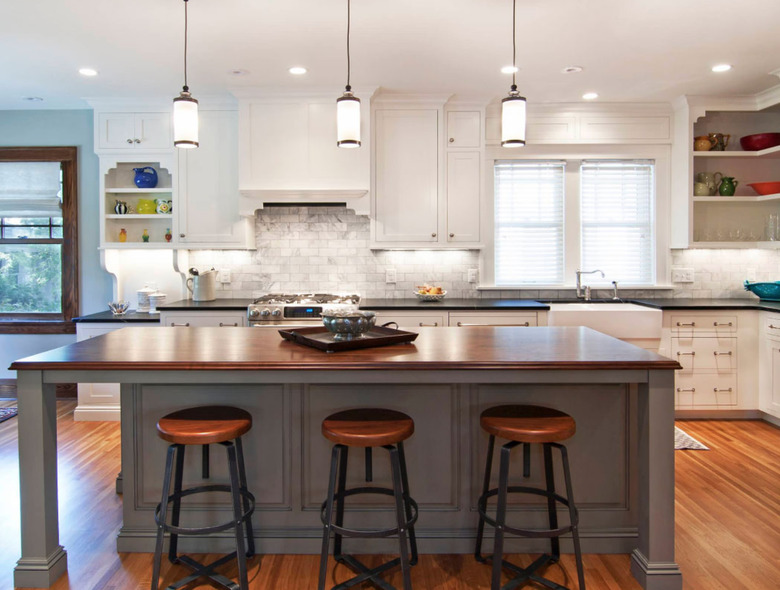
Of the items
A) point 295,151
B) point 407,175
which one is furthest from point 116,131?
point 407,175

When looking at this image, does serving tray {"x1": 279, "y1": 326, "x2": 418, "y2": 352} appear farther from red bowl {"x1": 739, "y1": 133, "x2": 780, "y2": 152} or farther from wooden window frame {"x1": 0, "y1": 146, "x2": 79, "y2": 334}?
red bowl {"x1": 739, "y1": 133, "x2": 780, "y2": 152}

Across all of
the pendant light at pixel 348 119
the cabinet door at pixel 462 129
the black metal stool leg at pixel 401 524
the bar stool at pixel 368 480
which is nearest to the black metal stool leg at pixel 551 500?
the bar stool at pixel 368 480

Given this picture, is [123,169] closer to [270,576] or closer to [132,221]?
[132,221]

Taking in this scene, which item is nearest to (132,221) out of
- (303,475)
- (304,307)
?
(304,307)

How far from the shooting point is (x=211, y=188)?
5008mm

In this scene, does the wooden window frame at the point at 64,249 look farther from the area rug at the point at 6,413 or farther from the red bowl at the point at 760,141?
the red bowl at the point at 760,141

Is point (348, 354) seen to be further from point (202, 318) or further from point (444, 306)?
point (202, 318)

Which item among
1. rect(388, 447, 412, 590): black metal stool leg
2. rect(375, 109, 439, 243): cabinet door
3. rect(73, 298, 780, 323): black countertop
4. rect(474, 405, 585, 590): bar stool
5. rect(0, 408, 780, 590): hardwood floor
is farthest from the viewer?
rect(375, 109, 439, 243): cabinet door

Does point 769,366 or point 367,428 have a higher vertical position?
point 367,428

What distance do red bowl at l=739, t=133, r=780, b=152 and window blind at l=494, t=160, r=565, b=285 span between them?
5.22 feet

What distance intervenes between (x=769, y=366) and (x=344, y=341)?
388cm

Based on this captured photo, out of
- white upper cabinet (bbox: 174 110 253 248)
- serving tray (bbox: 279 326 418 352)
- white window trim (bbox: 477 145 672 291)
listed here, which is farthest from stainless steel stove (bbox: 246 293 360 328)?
serving tray (bbox: 279 326 418 352)

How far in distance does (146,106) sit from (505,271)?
348cm

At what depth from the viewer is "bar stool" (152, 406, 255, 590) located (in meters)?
2.20
